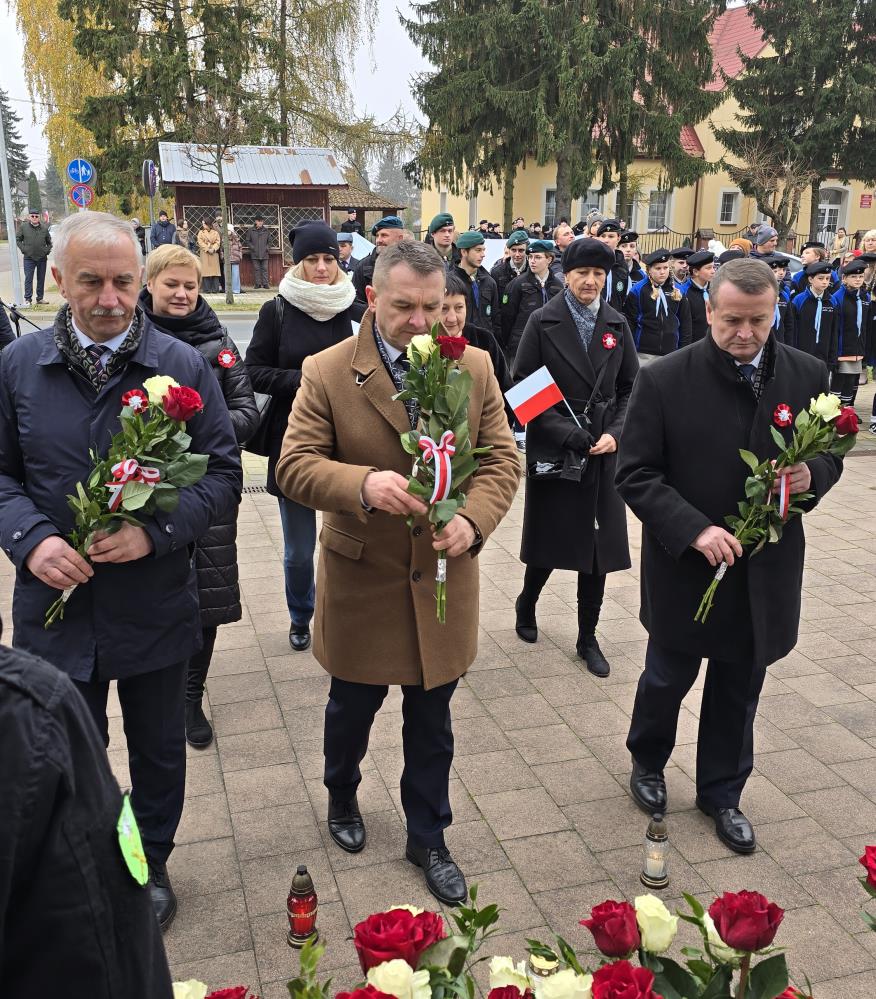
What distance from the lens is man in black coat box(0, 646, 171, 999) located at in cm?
98

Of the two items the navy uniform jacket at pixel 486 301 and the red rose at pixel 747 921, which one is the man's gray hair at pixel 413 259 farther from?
the navy uniform jacket at pixel 486 301

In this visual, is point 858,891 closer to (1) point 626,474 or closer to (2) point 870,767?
(2) point 870,767

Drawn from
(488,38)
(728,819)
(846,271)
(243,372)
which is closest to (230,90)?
(488,38)

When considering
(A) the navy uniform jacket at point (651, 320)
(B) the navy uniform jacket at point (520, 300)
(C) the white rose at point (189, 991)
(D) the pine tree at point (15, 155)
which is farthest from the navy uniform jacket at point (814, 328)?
(D) the pine tree at point (15, 155)

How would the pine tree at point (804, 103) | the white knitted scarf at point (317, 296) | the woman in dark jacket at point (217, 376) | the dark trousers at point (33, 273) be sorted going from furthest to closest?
the pine tree at point (804, 103) → the dark trousers at point (33, 273) → the white knitted scarf at point (317, 296) → the woman in dark jacket at point (217, 376)

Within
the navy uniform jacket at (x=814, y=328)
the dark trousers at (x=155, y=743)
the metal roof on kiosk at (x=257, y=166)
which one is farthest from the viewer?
the metal roof on kiosk at (x=257, y=166)

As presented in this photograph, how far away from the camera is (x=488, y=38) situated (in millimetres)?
32219

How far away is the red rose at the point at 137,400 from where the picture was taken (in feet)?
9.37

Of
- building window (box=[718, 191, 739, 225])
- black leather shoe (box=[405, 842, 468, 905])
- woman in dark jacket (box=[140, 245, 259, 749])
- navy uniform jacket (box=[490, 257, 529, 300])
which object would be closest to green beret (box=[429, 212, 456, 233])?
navy uniform jacket (box=[490, 257, 529, 300])

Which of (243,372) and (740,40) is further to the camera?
(740,40)

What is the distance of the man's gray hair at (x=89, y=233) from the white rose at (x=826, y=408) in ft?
7.44

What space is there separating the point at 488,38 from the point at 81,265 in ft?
107

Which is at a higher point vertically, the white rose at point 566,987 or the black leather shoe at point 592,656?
the white rose at point 566,987

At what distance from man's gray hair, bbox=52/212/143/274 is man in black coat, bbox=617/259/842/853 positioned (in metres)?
1.91
